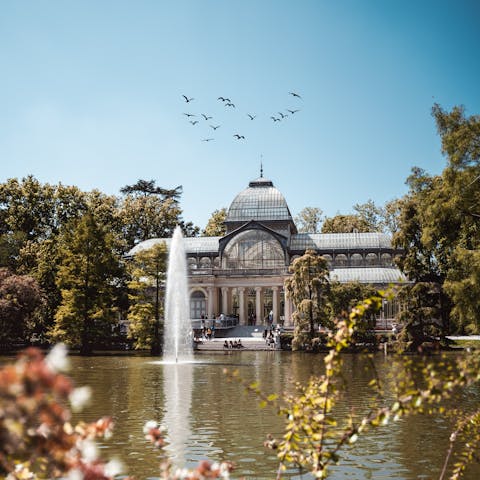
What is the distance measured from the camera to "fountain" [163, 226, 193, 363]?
44.2 metres

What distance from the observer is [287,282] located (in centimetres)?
5019

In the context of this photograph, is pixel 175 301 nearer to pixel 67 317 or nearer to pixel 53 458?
pixel 67 317

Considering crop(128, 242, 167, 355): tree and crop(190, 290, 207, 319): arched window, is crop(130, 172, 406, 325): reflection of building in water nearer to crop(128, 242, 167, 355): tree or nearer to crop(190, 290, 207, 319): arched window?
crop(190, 290, 207, 319): arched window

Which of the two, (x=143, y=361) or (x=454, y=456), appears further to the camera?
(x=143, y=361)

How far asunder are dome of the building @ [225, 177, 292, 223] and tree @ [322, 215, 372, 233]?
15.3 meters

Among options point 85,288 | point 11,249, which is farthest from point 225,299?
point 85,288

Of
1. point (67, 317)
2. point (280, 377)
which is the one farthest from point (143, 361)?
point (280, 377)

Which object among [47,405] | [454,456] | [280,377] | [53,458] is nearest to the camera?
[47,405]

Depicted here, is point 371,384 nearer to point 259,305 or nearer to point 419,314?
point 419,314

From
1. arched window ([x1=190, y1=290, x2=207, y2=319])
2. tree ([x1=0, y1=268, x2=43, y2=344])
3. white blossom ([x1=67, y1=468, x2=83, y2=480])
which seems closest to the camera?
white blossom ([x1=67, y1=468, x2=83, y2=480])

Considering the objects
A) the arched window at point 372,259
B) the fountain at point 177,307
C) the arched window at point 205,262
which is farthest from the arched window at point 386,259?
the fountain at point 177,307

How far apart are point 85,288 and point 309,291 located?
707 inches

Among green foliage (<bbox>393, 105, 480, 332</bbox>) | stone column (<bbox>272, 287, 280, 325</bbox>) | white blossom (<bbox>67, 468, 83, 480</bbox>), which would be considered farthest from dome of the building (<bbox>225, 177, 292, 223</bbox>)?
white blossom (<bbox>67, 468, 83, 480</bbox>)

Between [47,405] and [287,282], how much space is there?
47931mm
